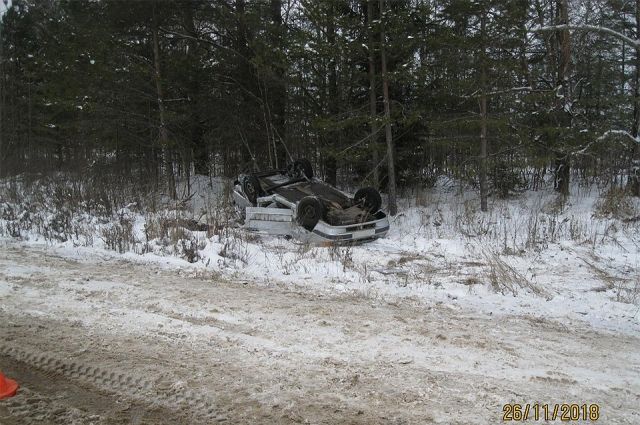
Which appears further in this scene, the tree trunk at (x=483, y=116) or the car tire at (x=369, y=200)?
the tree trunk at (x=483, y=116)

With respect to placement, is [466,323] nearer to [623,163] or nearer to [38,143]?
[623,163]

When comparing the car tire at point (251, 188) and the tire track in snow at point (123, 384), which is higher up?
the car tire at point (251, 188)

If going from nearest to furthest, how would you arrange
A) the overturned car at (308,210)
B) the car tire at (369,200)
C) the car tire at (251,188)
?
the overturned car at (308,210) → the car tire at (369,200) → the car tire at (251,188)

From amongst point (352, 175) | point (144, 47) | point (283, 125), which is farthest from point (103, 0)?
point (352, 175)

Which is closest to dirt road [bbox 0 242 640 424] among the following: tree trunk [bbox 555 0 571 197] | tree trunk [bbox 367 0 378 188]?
tree trunk [bbox 367 0 378 188]

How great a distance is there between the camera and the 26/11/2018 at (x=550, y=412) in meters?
3.00

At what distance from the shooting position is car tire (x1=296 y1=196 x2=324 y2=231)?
9.05 metres

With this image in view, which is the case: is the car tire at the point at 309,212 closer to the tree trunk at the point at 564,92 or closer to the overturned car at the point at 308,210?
the overturned car at the point at 308,210

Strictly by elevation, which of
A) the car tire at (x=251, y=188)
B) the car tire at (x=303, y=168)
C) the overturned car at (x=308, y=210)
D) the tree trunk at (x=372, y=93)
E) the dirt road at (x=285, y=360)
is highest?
the tree trunk at (x=372, y=93)

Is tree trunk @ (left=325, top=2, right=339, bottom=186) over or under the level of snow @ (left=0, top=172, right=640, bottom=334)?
over

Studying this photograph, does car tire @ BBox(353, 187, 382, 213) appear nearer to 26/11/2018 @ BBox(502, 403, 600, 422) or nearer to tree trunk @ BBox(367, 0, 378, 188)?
tree trunk @ BBox(367, 0, 378, 188)

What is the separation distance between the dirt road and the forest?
27.1 feet

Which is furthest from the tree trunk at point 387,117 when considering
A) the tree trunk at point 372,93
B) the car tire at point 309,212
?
the car tire at point 309,212

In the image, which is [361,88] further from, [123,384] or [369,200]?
[123,384]
